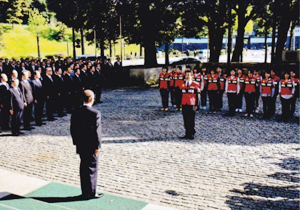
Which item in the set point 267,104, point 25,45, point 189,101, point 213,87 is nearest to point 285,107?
point 267,104

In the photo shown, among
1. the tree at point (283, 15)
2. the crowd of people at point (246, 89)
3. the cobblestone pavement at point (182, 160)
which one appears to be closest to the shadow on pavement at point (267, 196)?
the cobblestone pavement at point (182, 160)

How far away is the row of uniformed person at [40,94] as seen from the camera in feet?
39.1

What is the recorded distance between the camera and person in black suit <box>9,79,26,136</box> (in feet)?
38.5

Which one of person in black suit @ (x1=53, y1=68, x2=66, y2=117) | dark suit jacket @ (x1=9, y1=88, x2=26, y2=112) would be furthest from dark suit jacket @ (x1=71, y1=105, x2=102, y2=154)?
person in black suit @ (x1=53, y1=68, x2=66, y2=117)

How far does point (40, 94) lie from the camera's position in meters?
13.4

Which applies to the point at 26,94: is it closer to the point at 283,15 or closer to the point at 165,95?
the point at 165,95

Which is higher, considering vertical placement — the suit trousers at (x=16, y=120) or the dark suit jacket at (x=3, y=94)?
the dark suit jacket at (x=3, y=94)

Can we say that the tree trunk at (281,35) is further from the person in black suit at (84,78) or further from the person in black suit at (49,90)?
the person in black suit at (49,90)

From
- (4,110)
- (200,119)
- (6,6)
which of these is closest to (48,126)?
(4,110)

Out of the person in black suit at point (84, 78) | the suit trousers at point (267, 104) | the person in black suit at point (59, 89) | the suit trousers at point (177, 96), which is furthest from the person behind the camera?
the person in black suit at point (84, 78)

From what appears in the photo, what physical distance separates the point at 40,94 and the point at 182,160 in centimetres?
689

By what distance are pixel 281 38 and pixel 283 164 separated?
24644 millimetres

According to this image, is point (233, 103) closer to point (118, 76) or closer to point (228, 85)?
point (228, 85)

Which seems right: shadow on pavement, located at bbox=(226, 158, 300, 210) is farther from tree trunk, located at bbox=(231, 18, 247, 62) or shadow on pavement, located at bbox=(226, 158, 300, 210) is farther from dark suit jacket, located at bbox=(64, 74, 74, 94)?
tree trunk, located at bbox=(231, 18, 247, 62)
